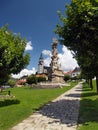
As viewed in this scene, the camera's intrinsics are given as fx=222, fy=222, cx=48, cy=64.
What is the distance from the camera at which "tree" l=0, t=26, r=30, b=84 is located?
23.7 meters

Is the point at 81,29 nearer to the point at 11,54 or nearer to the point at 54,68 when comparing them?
the point at 11,54

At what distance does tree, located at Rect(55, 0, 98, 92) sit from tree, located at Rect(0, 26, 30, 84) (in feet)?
21.2

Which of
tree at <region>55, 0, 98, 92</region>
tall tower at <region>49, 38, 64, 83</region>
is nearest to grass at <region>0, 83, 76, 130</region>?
tree at <region>55, 0, 98, 92</region>

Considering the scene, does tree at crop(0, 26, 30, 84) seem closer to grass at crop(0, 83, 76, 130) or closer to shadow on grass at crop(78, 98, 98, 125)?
grass at crop(0, 83, 76, 130)

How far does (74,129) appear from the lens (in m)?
12.9

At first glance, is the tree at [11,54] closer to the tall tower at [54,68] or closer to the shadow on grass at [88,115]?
the shadow on grass at [88,115]

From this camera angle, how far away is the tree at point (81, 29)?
16.8m

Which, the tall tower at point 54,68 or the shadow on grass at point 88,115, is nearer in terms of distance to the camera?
the shadow on grass at point 88,115

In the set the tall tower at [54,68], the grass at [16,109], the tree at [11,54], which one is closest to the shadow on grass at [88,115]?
the grass at [16,109]

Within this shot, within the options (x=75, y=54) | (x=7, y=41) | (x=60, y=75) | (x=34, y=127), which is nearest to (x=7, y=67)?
(x=7, y=41)

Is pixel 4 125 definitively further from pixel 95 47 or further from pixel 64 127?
pixel 95 47

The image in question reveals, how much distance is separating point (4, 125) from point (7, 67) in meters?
11.2

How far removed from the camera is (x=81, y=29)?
17750mm

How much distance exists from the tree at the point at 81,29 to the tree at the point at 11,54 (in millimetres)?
6467
